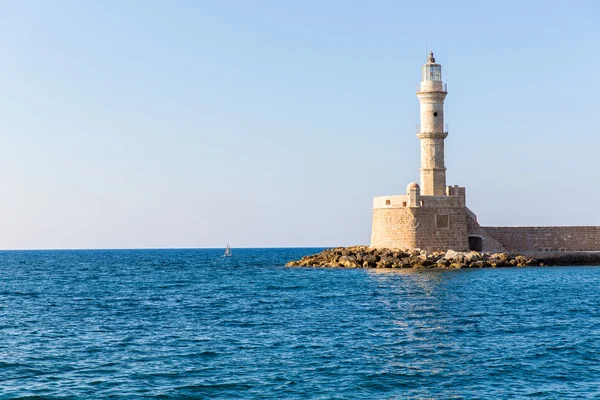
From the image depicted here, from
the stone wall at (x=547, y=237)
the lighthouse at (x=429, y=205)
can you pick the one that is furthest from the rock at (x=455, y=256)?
the stone wall at (x=547, y=237)

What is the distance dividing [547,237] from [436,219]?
8.63m

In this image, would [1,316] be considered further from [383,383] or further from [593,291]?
[593,291]

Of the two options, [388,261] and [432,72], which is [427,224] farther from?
[432,72]

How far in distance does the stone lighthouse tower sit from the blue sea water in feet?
47.0

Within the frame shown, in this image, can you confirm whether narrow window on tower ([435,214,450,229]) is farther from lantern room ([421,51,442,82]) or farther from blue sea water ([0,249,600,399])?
blue sea water ([0,249,600,399])

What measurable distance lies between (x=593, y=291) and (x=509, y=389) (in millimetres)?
19588

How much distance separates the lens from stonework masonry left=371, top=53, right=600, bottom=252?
45.0 metres

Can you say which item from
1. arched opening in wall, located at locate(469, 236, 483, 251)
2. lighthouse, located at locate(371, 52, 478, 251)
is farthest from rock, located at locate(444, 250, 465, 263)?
arched opening in wall, located at locate(469, 236, 483, 251)

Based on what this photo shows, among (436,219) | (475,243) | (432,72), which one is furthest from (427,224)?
(432,72)

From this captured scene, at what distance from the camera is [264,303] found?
27078 mm

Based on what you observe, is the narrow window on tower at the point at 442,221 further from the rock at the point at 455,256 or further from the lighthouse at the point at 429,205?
the rock at the point at 455,256

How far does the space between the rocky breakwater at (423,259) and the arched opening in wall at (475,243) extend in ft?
6.92

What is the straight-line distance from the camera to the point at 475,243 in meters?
48.5

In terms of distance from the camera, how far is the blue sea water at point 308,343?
13.9 m
